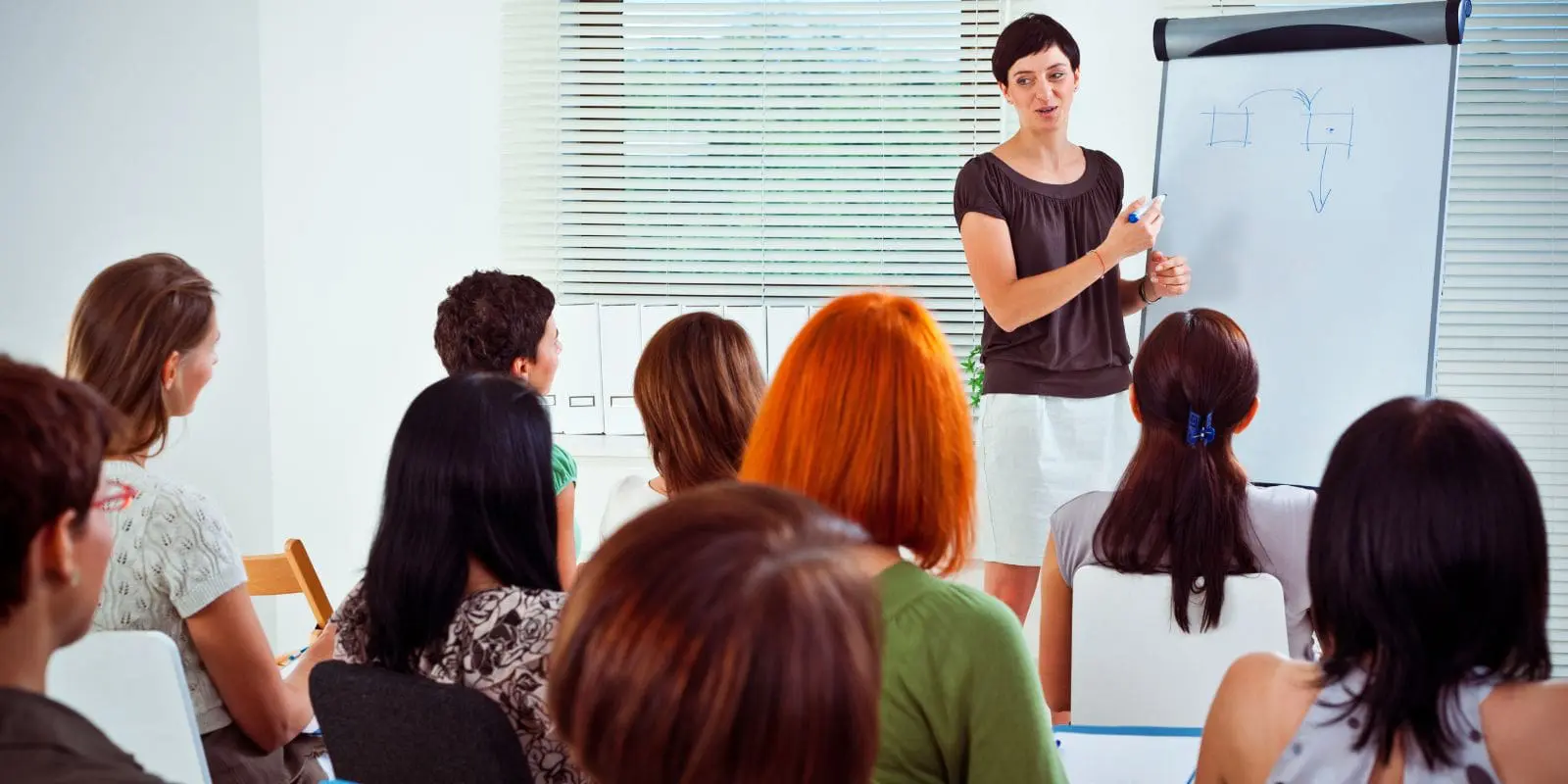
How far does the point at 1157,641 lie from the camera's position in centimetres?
182

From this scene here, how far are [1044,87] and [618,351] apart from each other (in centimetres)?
172

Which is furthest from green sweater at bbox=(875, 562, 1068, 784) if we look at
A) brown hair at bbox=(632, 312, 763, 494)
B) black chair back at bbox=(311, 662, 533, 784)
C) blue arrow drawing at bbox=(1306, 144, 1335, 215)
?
blue arrow drawing at bbox=(1306, 144, 1335, 215)

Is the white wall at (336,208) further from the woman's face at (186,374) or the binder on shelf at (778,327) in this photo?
the woman's face at (186,374)

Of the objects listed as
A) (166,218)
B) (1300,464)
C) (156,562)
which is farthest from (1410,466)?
(166,218)

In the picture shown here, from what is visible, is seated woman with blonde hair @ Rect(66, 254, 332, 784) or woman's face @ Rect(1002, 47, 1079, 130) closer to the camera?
seated woman with blonde hair @ Rect(66, 254, 332, 784)

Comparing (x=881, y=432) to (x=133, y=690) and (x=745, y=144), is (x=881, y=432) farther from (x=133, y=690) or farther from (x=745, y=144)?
(x=745, y=144)

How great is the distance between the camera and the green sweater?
1183 mm

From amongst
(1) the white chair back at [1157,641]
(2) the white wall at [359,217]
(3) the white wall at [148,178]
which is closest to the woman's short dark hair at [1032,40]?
(1) the white chair back at [1157,641]

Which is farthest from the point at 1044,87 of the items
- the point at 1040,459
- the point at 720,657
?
the point at 720,657

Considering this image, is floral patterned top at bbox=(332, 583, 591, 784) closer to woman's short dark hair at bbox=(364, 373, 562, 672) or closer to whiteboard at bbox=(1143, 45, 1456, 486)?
woman's short dark hair at bbox=(364, 373, 562, 672)

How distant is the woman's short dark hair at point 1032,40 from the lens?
306 centimetres

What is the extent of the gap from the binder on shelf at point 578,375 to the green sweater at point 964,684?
3039mm

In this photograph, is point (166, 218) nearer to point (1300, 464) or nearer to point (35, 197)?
point (35, 197)

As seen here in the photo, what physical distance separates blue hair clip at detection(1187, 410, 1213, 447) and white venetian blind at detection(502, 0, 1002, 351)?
215 centimetres
